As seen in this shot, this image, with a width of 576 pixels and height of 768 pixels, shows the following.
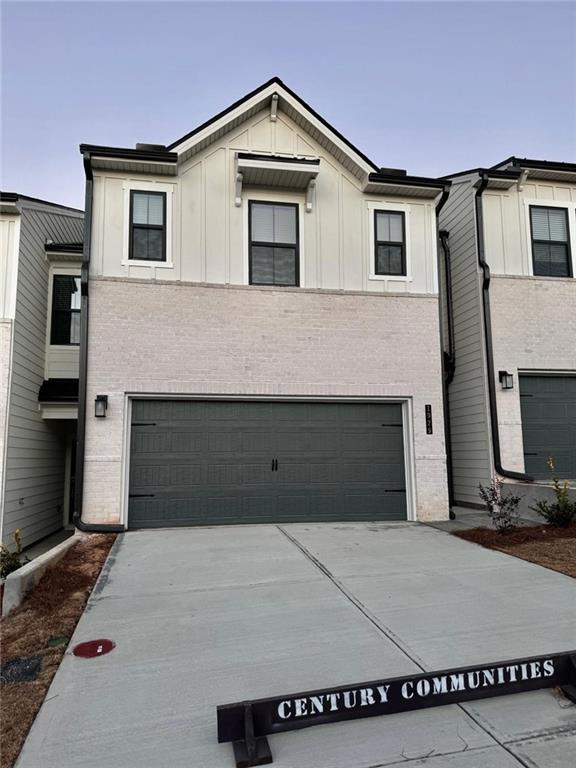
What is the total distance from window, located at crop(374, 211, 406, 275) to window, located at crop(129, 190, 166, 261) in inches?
159

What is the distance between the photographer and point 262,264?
973 centimetres

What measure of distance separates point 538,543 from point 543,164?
26.1ft

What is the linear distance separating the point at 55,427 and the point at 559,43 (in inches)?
542

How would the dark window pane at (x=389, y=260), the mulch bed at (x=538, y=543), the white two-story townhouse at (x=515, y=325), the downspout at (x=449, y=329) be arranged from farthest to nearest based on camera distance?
the downspout at (x=449, y=329), the white two-story townhouse at (x=515, y=325), the dark window pane at (x=389, y=260), the mulch bed at (x=538, y=543)

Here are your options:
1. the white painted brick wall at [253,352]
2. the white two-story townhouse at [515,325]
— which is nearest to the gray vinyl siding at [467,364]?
the white two-story townhouse at [515,325]

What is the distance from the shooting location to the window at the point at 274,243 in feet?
31.9

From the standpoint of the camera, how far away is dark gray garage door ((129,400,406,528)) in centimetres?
896

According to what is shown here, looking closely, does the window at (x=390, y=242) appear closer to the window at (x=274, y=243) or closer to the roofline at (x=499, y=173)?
the window at (x=274, y=243)

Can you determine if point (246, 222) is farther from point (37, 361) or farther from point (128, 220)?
point (37, 361)

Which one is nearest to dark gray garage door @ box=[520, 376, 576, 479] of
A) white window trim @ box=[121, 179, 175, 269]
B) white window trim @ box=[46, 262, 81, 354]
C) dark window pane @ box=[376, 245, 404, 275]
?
dark window pane @ box=[376, 245, 404, 275]

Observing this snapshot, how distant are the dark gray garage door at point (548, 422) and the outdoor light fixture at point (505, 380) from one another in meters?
0.46

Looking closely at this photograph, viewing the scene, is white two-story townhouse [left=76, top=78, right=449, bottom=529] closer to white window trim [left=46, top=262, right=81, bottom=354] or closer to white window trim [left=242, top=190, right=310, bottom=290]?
white window trim [left=242, top=190, right=310, bottom=290]

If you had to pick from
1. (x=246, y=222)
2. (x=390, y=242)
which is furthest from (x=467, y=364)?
(x=246, y=222)

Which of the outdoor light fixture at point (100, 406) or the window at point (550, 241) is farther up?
the window at point (550, 241)
